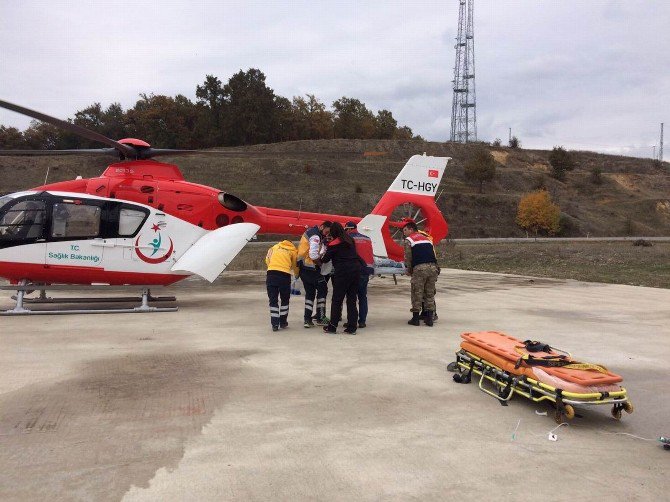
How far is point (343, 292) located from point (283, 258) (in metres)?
1.13

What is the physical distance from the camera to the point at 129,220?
1041cm

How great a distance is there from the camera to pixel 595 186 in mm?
80188

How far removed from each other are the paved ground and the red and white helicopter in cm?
162

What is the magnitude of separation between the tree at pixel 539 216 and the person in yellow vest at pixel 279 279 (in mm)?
54821

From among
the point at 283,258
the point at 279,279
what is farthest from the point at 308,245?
the point at 279,279

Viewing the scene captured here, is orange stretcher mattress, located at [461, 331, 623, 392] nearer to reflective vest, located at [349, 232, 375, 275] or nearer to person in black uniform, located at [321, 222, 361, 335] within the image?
person in black uniform, located at [321, 222, 361, 335]

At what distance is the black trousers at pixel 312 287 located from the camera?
29.3 feet

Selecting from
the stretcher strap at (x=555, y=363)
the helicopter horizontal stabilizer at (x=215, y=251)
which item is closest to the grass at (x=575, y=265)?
the helicopter horizontal stabilizer at (x=215, y=251)

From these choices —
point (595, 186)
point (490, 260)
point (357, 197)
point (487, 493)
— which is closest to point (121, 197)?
point (487, 493)

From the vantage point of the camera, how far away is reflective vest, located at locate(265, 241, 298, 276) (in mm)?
8492

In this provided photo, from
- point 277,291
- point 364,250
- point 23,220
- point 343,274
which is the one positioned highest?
point 23,220

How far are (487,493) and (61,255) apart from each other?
29.8 ft

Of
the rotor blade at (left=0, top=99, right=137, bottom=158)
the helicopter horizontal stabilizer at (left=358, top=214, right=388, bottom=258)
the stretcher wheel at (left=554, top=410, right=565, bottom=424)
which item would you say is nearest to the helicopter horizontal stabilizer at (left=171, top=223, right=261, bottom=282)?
the rotor blade at (left=0, top=99, right=137, bottom=158)

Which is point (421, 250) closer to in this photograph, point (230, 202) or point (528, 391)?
point (528, 391)
